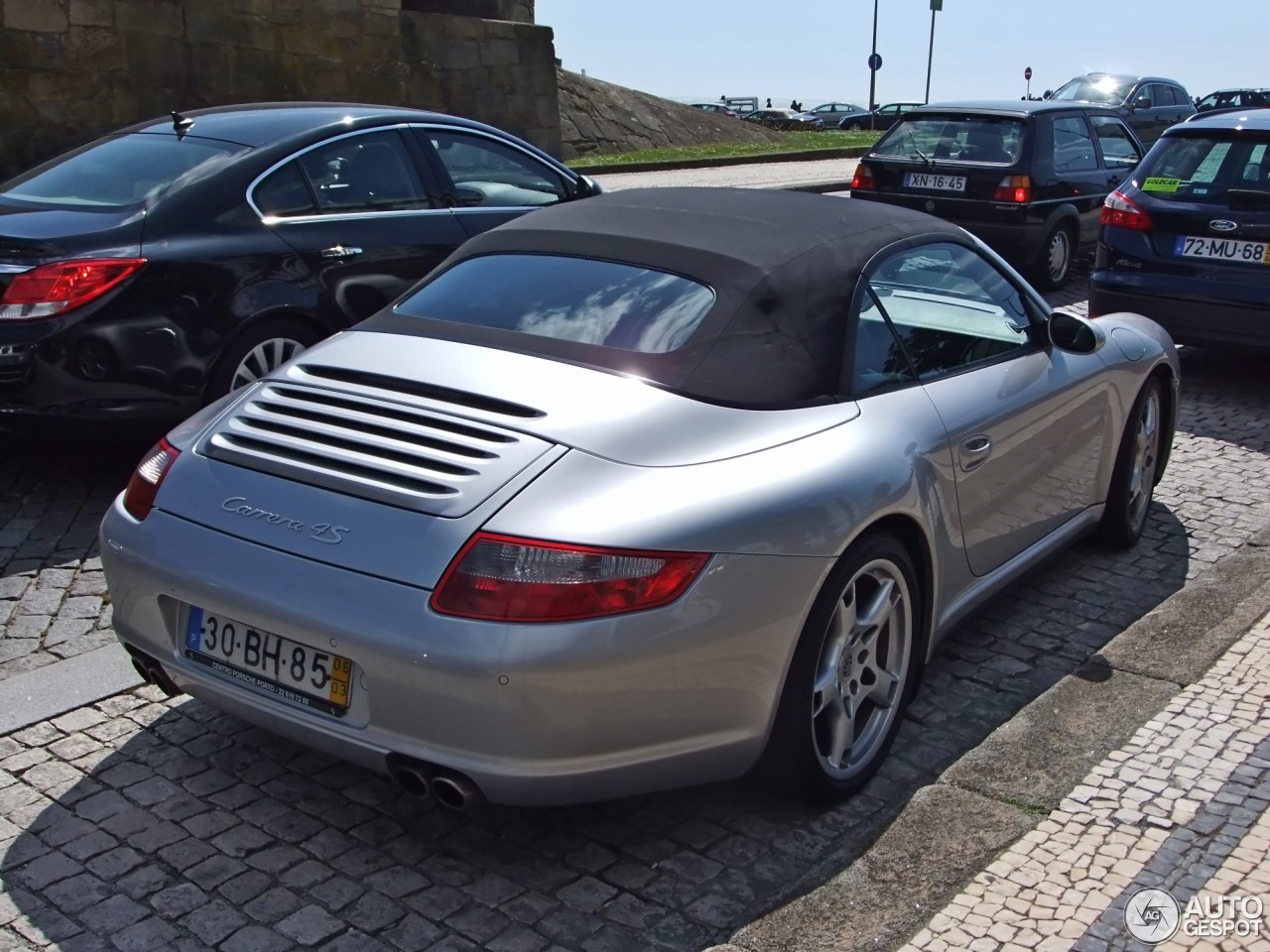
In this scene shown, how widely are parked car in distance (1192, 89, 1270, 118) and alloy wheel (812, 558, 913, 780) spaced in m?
29.5

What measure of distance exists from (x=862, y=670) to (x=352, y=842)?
1.36m

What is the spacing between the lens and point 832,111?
6303cm

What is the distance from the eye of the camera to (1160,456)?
5.89 m

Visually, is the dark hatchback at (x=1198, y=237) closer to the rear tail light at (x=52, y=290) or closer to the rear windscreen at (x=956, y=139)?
the rear windscreen at (x=956, y=139)

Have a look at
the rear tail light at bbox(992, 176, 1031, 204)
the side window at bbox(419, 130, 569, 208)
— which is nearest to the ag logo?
the side window at bbox(419, 130, 569, 208)

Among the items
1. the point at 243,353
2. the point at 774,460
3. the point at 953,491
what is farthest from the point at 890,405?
the point at 243,353

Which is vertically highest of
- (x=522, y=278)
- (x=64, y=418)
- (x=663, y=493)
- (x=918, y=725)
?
(x=522, y=278)

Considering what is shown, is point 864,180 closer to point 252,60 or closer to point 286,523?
point 252,60

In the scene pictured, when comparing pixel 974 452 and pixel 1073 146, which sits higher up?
pixel 1073 146

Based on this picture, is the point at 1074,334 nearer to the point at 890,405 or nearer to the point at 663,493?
the point at 890,405

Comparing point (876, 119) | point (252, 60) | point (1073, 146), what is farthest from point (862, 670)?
point (876, 119)

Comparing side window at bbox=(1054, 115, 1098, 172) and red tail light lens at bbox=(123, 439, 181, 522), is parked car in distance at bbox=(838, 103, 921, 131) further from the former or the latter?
red tail light lens at bbox=(123, 439, 181, 522)

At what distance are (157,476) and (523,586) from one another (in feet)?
3.88

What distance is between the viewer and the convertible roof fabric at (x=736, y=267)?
141 inches
